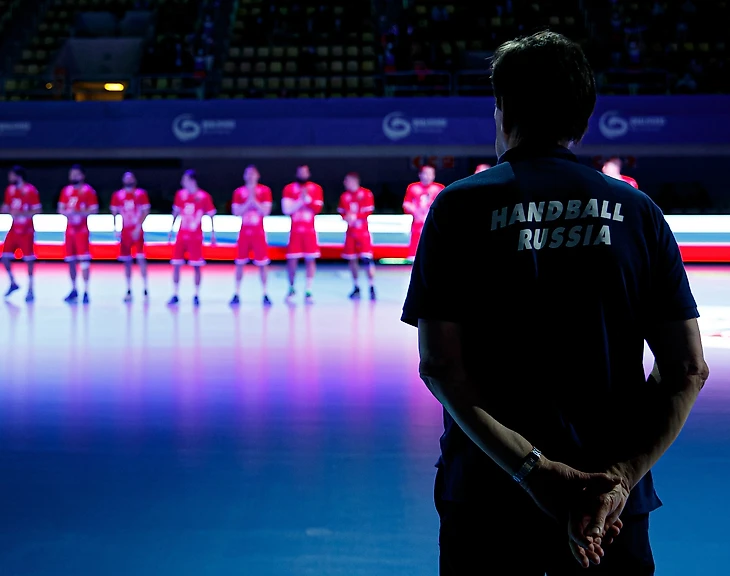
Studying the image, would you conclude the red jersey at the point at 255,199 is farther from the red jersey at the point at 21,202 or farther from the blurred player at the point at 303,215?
the red jersey at the point at 21,202

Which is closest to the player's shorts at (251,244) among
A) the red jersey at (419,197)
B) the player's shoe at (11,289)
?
the red jersey at (419,197)

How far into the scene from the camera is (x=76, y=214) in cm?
1049

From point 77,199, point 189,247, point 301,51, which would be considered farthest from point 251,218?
point 301,51

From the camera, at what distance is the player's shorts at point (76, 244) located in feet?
34.7

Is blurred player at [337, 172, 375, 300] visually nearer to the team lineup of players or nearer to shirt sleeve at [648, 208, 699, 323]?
the team lineup of players

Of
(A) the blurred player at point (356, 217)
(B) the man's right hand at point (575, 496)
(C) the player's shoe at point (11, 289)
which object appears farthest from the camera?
(A) the blurred player at point (356, 217)

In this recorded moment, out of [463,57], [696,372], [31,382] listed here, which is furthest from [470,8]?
[696,372]

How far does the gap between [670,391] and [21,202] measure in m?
10.5

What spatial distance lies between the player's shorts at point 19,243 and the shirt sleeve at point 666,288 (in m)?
10.6

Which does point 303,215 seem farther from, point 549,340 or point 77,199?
point 549,340

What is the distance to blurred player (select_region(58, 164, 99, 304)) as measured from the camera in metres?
10.4

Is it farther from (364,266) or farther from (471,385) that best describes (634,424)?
(364,266)

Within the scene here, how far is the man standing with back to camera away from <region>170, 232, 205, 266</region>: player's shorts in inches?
358

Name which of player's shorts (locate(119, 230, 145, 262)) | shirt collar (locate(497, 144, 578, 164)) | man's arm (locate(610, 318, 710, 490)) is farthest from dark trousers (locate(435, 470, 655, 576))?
player's shorts (locate(119, 230, 145, 262))
